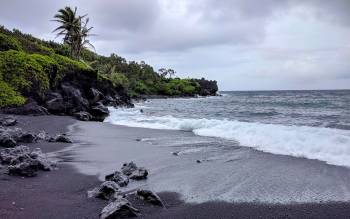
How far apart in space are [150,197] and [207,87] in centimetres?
11789

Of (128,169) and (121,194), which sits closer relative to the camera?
(121,194)

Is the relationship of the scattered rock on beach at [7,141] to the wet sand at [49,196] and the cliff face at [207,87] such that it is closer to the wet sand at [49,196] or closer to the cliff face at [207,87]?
the wet sand at [49,196]

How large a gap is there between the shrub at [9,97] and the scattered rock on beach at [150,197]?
21.4 m

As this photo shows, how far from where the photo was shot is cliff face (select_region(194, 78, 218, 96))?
11500cm

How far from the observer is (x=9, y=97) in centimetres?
2648

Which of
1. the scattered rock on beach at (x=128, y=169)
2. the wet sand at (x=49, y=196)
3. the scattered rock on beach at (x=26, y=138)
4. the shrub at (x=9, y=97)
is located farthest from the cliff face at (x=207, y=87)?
the wet sand at (x=49, y=196)

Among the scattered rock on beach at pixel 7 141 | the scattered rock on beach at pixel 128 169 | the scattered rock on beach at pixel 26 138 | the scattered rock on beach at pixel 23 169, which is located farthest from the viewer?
the scattered rock on beach at pixel 26 138

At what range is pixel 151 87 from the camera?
105m

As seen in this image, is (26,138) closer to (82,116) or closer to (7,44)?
(82,116)

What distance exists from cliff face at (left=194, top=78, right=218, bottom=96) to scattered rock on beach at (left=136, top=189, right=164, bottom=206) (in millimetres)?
107751

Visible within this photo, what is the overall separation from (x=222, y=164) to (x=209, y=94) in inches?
4263

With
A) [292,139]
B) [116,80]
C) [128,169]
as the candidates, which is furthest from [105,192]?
[116,80]

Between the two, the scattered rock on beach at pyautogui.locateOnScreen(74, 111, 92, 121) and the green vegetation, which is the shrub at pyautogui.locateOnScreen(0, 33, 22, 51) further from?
the scattered rock on beach at pyautogui.locateOnScreen(74, 111, 92, 121)

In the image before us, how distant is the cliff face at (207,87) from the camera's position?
11500 cm
